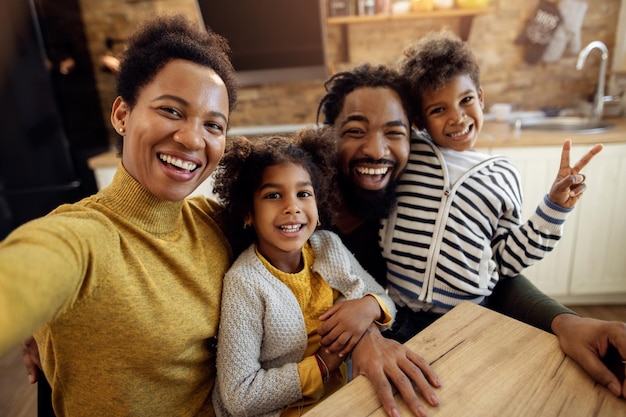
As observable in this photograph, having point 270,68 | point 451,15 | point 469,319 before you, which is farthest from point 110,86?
point 469,319

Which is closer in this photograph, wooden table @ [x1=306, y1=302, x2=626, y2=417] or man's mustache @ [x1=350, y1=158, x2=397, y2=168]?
wooden table @ [x1=306, y1=302, x2=626, y2=417]

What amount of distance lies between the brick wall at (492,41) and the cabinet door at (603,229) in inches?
33.5

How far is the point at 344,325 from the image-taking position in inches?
39.2

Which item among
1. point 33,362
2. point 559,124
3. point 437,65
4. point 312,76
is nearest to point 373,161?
point 437,65

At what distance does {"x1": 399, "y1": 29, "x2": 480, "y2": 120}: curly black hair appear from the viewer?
4.18 ft

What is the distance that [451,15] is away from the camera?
104 inches

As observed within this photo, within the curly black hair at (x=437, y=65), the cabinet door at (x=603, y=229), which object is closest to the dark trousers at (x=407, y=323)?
the curly black hair at (x=437, y=65)

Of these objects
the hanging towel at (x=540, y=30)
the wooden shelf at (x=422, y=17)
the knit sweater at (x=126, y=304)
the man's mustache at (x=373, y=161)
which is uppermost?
the wooden shelf at (x=422, y=17)

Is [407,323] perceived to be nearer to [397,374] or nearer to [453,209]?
[453,209]

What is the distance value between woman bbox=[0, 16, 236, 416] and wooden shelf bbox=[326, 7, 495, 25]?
1.93m

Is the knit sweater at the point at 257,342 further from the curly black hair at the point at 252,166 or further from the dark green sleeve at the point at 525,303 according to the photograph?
the dark green sleeve at the point at 525,303

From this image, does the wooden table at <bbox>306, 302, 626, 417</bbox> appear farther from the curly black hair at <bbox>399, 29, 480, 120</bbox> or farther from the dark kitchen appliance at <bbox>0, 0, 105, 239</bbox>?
the dark kitchen appliance at <bbox>0, 0, 105, 239</bbox>

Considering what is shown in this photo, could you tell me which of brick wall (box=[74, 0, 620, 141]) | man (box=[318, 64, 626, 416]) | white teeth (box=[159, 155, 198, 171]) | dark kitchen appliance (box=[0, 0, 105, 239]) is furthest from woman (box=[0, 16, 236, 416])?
brick wall (box=[74, 0, 620, 141])

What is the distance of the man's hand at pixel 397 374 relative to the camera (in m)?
0.74
